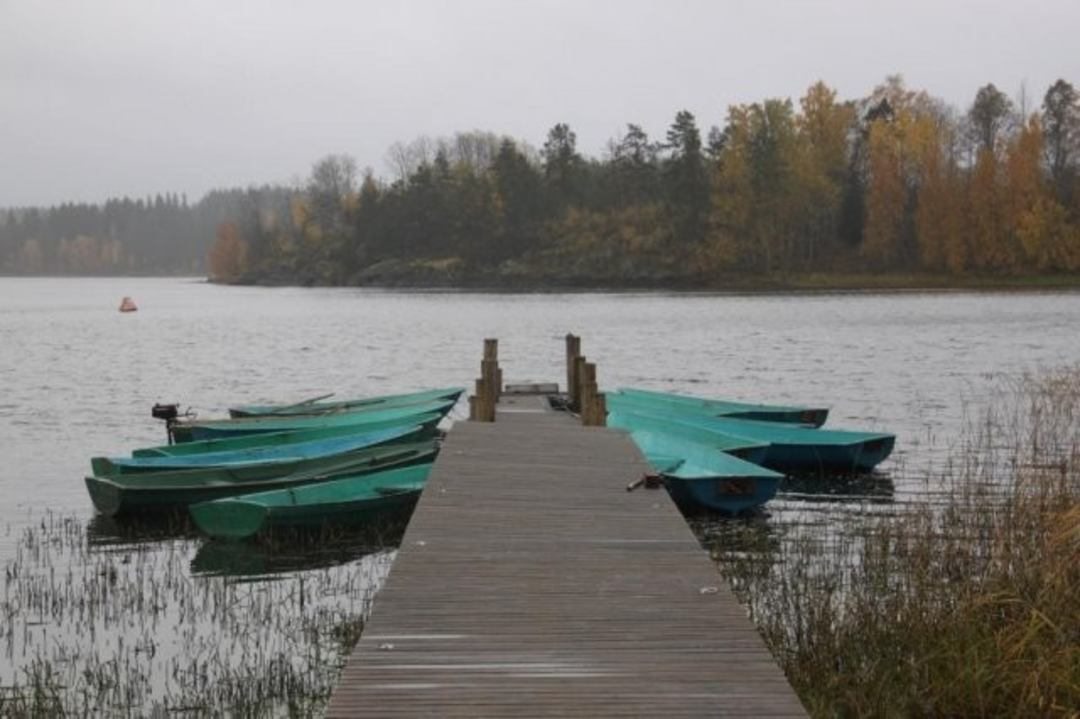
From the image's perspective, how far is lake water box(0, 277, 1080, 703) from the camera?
16.8 meters

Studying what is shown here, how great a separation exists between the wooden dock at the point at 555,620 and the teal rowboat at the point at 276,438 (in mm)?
7919

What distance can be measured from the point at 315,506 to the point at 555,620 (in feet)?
24.6

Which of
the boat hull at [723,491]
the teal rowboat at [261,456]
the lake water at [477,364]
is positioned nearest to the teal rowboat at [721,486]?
the boat hull at [723,491]

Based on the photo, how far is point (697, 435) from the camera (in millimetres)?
17156

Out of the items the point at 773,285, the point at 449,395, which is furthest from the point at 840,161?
the point at 449,395

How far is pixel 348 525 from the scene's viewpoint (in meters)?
13.9

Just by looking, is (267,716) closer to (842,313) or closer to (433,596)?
(433,596)

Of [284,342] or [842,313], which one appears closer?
[284,342]

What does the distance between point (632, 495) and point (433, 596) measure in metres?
3.61

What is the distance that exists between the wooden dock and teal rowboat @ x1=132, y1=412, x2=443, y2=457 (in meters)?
7.92

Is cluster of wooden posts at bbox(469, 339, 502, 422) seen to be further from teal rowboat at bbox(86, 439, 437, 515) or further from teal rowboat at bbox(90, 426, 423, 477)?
teal rowboat at bbox(90, 426, 423, 477)

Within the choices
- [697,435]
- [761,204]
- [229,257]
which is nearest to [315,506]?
[697,435]

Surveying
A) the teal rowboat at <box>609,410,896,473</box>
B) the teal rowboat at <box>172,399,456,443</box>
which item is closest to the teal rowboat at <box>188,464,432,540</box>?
the teal rowboat at <box>172,399,456,443</box>

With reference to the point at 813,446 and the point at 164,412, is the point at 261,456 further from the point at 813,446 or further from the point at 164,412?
the point at 813,446
